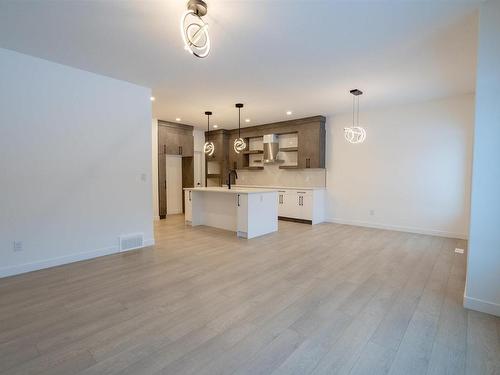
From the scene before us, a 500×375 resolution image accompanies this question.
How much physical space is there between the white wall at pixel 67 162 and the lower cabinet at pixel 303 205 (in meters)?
3.67

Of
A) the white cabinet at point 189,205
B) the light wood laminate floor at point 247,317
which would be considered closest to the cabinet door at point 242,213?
the light wood laminate floor at point 247,317

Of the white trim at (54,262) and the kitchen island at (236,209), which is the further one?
the kitchen island at (236,209)

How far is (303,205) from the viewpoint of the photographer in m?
6.55

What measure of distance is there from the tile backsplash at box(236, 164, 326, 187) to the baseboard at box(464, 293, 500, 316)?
15.0 feet

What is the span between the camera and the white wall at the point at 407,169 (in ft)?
16.2

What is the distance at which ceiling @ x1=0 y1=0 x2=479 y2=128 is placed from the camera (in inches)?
93.0

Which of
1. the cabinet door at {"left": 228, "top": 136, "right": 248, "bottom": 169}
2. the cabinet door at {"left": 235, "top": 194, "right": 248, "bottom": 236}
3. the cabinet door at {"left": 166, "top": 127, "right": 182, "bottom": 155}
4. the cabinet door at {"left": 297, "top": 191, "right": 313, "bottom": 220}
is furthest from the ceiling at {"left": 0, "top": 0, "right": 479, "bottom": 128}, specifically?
the cabinet door at {"left": 228, "top": 136, "right": 248, "bottom": 169}

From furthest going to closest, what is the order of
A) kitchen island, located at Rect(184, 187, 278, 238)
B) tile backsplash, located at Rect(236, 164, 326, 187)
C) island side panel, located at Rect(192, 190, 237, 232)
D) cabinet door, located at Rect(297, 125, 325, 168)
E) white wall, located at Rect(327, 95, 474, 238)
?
tile backsplash, located at Rect(236, 164, 326, 187) < cabinet door, located at Rect(297, 125, 325, 168) < island side panel, located at Rect(192, 190, 237, 232) < kitchen island, located at Rect(184, 187, 278, 238) < white wall, located at Rect(327, 95, 474, 238)

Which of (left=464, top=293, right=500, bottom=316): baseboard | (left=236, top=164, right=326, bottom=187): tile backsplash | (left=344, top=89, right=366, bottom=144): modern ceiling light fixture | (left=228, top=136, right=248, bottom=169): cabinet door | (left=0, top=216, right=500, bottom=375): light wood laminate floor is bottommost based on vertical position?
(left=0, top=216, right=500, bottom=375): light wood laminate floor

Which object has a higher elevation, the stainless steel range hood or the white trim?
the stainless steel range hood

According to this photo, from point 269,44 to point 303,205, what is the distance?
431 centimetres

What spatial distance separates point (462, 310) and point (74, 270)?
4394 millimetres

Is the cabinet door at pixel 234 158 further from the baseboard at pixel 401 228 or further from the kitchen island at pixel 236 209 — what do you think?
the baseboard at pixel 401 228

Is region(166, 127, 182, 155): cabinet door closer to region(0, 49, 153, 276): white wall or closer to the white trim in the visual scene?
region(0, 49, 153, 276): white wall
